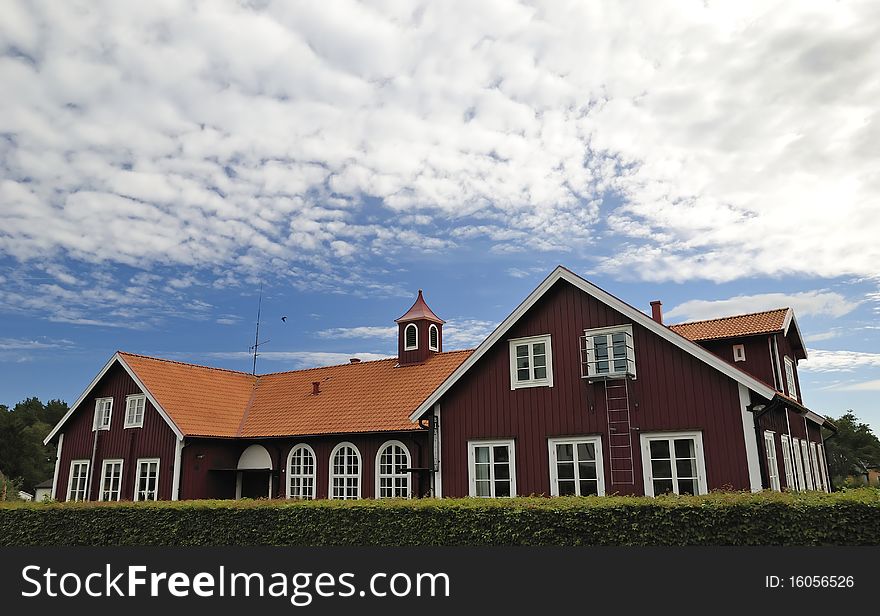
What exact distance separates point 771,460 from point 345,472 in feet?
42.2

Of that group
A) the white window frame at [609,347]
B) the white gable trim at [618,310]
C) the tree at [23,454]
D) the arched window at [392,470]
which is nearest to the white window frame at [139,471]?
the arched window at [392,470]

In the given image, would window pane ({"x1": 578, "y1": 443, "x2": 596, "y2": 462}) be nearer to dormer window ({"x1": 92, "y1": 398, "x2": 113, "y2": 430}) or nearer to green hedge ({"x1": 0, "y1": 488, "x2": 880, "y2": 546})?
green hedge ({"x1": 0, "y1": 488, "x2": 880, "y2": 546})

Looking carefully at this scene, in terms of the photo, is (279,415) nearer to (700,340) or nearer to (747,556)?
A: (700,340)

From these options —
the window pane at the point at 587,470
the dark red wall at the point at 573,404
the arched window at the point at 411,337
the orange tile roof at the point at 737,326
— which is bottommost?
the window pane at the point at 587,470

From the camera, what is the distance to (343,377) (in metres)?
27.5

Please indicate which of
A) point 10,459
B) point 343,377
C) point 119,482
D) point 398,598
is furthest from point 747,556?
point 10,459

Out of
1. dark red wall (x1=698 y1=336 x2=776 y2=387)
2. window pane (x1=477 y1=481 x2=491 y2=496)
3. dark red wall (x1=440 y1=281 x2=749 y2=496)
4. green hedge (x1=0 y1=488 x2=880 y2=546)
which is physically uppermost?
dark red wall (x1=698 y1=336 x2=776 y2=387)

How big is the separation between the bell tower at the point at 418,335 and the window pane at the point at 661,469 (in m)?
11.7

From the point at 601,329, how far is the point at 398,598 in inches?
386

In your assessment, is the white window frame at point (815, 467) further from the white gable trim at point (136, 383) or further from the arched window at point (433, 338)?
the white gable trim at point (136, 383)

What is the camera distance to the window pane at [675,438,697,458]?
16.1 metres

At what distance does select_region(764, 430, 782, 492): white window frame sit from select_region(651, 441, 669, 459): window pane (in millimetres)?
2128

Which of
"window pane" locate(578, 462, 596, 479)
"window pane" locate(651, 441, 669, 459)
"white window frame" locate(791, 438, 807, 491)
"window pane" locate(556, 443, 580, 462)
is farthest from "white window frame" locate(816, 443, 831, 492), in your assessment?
"window pane" locate(556, 443, 580, 462)

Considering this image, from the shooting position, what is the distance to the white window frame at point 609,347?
17.1 metres
